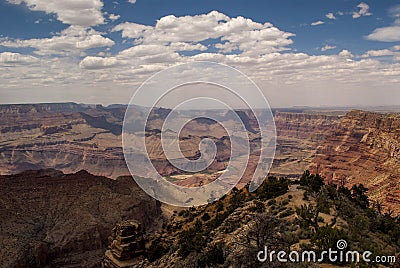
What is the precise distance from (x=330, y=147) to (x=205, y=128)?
6034 centimetres

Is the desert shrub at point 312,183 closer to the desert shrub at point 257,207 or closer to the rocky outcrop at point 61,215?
the desert shrub at point 257,207

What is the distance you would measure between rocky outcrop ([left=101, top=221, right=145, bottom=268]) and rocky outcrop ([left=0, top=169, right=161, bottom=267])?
58.2 ft

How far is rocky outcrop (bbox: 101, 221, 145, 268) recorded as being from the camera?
71.3 feet

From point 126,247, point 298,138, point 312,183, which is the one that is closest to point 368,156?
point 312,183

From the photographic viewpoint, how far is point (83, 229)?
141ft

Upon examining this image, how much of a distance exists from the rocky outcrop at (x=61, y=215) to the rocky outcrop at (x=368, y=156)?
3365 centimetres

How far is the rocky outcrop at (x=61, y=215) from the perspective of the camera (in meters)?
37.9

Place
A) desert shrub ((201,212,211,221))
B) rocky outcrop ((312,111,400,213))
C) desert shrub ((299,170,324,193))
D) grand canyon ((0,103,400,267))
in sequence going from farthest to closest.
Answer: rocky outcrop ((312,111,400,213))
grand canyon ((0,103,400,267))
desert shrub ((201,212,211,221))
desert shrub ((299,170,324,193))

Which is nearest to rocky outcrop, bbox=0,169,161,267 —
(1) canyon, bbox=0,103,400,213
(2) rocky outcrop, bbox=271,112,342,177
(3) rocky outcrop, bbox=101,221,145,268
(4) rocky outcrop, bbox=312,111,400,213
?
(1) canyon, bbox=0,103,400,213

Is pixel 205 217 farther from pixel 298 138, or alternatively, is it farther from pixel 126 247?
pixel 298 138

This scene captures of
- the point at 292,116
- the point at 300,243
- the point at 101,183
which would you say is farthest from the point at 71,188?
the point at 292,116

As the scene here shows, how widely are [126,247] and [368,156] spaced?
176 feet

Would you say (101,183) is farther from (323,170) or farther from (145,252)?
(323,170)

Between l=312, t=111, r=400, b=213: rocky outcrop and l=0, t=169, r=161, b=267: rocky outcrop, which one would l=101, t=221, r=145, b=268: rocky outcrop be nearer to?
l=0, t=169, r=161, b=267: rocky outcrop
